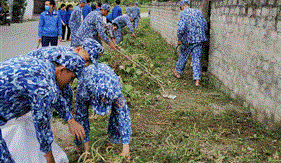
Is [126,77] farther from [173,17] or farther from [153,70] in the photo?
[173,17]

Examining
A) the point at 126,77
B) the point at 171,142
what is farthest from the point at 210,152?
the point at 126,77

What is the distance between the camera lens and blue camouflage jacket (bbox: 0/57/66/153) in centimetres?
193

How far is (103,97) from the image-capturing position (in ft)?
9.11

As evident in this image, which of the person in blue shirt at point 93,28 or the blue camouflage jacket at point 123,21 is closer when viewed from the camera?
the person in blue shirt at point 93,28

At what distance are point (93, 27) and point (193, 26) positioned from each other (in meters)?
2.22

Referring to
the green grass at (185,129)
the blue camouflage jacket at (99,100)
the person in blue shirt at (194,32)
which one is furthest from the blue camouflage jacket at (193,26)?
the blue camouflage jacket at (99,100)

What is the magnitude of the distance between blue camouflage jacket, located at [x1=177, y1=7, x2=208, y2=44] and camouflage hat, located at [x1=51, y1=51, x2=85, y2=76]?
4.65 metres

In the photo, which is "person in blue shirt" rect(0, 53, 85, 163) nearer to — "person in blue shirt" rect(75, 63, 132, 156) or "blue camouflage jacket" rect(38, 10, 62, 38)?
"person in blue shirt" rect(75, 63, 132, 156)

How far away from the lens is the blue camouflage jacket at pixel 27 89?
1931mm

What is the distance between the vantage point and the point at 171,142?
12.6 feet

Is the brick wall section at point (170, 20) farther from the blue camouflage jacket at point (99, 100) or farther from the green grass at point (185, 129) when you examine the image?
the blue camouflage jacket at point (99, 100)

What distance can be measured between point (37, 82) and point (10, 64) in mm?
228

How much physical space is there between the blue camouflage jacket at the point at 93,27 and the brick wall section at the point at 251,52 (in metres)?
2.49

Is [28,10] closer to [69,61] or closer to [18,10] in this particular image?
[18,10]
